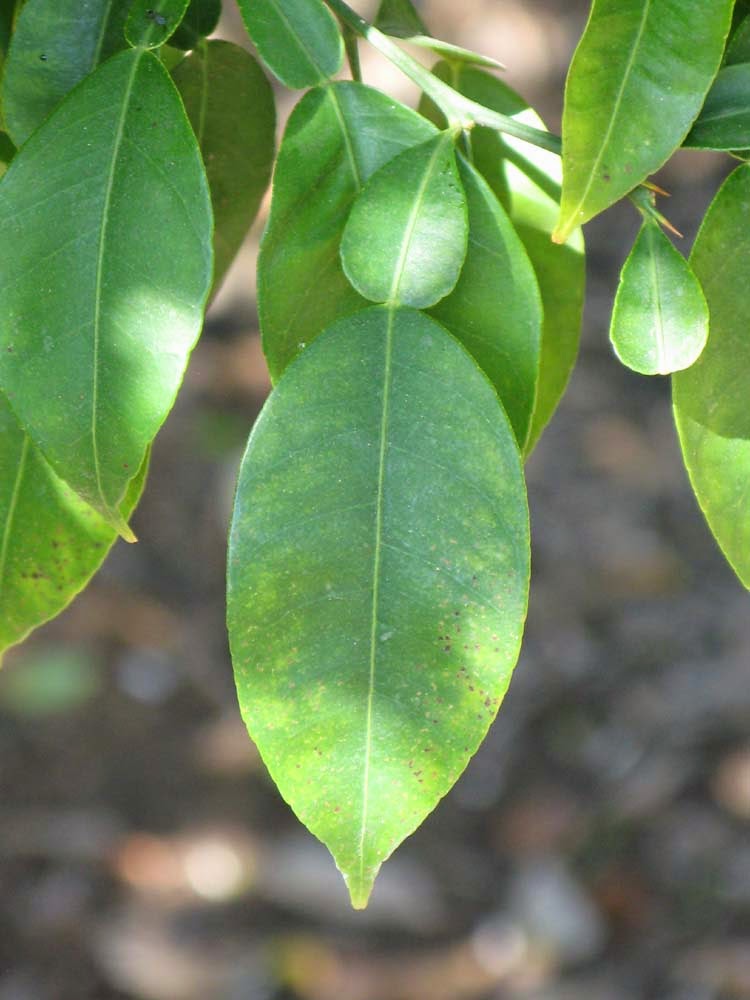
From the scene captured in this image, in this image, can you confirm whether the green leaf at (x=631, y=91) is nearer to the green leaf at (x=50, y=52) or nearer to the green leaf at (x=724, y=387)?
the green leaf at (x=724, y=387)

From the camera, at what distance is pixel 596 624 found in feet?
9.09

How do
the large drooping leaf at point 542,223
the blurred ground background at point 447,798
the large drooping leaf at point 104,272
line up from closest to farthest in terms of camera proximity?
the large drooping leaf at point 104,272, the large drooping leaf at point 542,223, the blurred ground background at point 447,798

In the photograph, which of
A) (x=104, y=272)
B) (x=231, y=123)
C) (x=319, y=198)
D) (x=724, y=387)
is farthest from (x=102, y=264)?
(x=724, y=387)

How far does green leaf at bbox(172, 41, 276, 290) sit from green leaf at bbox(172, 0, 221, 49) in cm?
3

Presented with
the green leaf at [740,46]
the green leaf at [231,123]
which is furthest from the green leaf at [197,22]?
the green leaf at [740,46]

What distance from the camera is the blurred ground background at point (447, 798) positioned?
245 centimetres

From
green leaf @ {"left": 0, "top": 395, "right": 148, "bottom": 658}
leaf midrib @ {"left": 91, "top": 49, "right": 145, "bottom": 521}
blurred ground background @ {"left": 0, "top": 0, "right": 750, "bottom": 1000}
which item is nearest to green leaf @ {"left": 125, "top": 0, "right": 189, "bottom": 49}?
leaf midrib @ {"left": 91, "top": 49, "right": 145, "bottom": 521}

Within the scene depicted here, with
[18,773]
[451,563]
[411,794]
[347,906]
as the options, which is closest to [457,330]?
[451,563]

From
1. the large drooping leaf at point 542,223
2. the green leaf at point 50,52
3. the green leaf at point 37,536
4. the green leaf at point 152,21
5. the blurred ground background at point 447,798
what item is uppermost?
the green leaf at point 152,21

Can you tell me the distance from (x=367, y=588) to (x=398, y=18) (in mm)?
384

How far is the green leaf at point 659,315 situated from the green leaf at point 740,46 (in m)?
0.13

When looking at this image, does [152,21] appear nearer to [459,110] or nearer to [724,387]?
[459,110]

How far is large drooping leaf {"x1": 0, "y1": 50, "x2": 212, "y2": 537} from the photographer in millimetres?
600

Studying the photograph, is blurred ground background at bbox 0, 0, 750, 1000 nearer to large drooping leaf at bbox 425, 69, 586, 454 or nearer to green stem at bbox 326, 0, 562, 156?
large drooping leaf at bbox 425, 69, 586, 454
